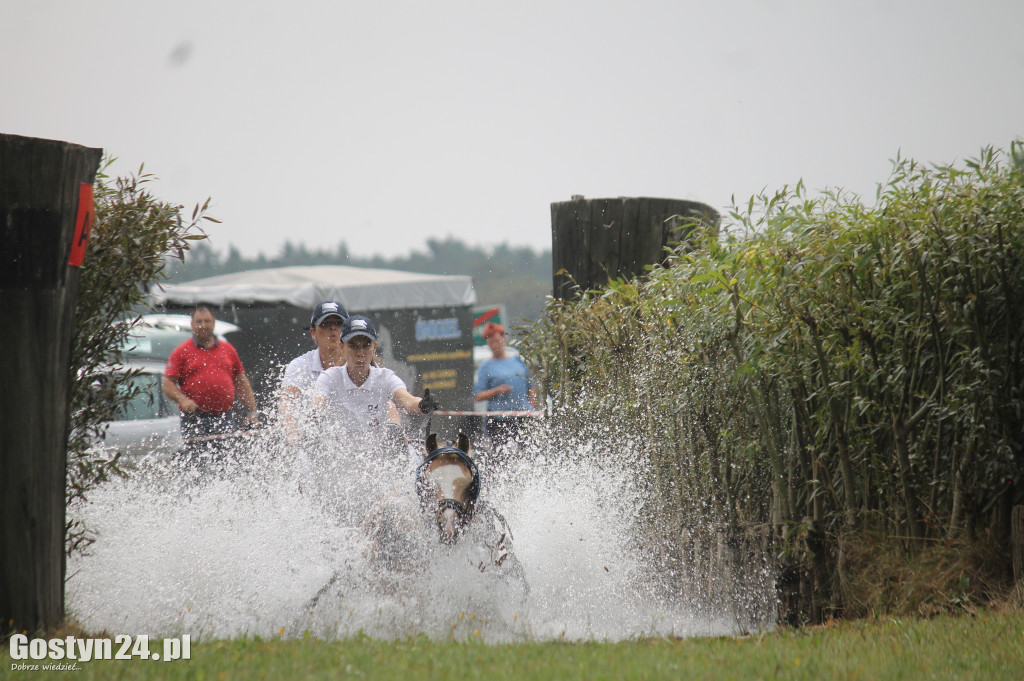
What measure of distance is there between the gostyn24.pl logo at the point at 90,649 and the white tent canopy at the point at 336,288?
13325mm

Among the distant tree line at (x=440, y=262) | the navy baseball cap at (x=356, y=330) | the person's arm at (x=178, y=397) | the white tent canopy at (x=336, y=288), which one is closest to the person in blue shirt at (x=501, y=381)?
the navy baseball cap at (x=356, y=330)

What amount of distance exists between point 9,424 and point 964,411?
4386 mm

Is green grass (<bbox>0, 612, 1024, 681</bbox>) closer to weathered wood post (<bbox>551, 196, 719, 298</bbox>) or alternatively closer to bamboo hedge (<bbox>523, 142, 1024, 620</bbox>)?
bamboo hedge (<bbox>523, 142, 1024, 620</bbox>)

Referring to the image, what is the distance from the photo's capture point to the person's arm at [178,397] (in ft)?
26.1

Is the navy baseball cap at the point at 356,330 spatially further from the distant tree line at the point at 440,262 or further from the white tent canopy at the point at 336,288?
the distant tree line at the point at 440,262

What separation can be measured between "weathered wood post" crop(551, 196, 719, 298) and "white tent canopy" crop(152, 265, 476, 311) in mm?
10442

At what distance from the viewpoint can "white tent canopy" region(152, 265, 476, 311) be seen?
1681 centimetres

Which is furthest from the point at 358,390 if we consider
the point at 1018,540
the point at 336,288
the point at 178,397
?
the point at 336,288

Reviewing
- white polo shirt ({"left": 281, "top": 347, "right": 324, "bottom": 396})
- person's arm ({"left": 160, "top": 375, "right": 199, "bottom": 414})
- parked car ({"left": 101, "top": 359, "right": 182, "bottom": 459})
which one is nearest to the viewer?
white polo shirt ({"left": 281, "top": 347, "right": 324, "bottom": 396})

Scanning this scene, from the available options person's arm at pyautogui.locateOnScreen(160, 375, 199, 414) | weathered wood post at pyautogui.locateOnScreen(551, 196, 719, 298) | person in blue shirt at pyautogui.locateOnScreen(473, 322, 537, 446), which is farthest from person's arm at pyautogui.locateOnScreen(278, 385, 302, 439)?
person in blue shirt at pyautogui.locateOnScreen(473, 322, 537, 446)

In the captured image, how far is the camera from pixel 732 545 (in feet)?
17.2

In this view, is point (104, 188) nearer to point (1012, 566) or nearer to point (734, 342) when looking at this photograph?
point (734, 342)

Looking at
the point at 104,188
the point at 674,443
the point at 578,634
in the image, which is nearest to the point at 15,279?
the point at 104,188

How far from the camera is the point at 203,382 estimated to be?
8172mm
